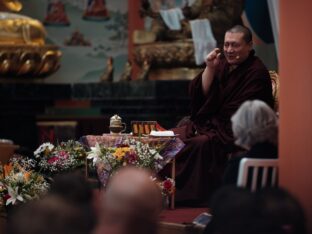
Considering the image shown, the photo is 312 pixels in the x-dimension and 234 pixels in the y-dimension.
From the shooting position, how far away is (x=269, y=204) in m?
4.08

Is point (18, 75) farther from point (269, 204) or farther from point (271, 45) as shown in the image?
point (269, 204)

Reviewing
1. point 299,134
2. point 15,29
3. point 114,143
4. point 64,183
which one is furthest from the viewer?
point 15,29

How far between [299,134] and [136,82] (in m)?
7.03

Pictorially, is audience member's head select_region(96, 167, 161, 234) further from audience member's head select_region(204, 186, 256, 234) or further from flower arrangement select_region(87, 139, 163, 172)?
flower arrangement select_region(87, 139, 163, 172)

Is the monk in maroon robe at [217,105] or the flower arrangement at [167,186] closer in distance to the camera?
the flower arrangement at [167,186]

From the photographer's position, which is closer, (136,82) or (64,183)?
(64,183)

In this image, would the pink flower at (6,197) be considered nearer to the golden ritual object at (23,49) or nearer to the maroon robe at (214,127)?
the maroon robe at (214,127)

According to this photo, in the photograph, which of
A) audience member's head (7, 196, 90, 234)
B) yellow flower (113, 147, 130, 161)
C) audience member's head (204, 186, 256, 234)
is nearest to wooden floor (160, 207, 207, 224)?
yellow flower (113, 147, 130, 161)

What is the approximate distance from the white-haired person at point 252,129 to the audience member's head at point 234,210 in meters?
1.26

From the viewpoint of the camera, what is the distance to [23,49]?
45.8 feet

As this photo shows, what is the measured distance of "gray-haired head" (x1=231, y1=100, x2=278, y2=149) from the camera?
5.48 m

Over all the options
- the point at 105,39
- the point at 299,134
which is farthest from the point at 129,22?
the point at 299,134

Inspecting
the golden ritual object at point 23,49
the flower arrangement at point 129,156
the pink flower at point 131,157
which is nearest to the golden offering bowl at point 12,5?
the golden ritual object at point 23,49

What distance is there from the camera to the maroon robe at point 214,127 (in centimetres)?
795
